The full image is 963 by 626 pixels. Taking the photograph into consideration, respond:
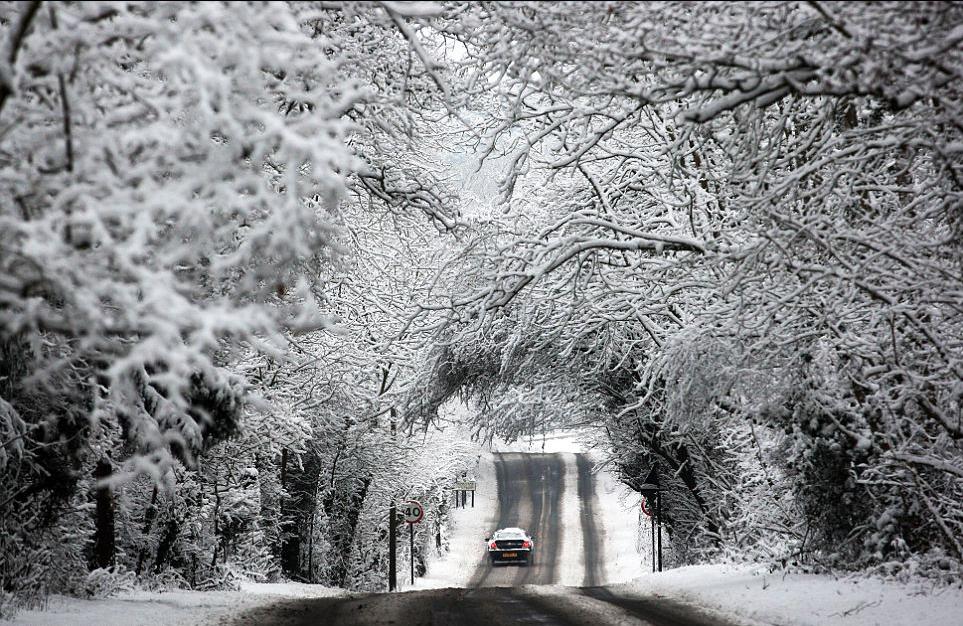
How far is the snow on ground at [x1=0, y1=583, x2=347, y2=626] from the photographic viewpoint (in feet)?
31.2

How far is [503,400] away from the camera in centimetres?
1847

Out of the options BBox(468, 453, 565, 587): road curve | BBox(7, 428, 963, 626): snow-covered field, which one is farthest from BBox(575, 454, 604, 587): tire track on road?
BBox(7, 428, 963, 626): snow-covered field

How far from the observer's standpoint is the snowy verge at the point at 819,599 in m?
8.94

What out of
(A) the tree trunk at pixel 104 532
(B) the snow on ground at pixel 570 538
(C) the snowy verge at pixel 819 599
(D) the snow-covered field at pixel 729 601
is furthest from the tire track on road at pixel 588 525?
(A) the tree trunk at pixel 104 532

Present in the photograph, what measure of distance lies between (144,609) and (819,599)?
8357mm

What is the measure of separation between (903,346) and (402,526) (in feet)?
116

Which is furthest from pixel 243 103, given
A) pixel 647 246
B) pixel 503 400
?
pixel 503 400

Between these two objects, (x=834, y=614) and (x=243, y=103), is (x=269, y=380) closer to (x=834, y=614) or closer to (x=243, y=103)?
(x=834, y=614)

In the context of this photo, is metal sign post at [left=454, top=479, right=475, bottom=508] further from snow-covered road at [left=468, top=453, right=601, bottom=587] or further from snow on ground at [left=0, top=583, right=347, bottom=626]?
snow on ground at [left=0, top=583, right=347, bottom=626]

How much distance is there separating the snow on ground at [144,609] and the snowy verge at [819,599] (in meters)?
6.49

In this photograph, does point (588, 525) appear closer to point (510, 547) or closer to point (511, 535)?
point (511, 535)

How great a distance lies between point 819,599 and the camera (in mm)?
10656

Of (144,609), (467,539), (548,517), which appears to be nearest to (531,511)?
(548,517)

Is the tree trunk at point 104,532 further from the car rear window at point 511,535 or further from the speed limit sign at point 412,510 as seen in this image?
the car rear window at point 511,535
